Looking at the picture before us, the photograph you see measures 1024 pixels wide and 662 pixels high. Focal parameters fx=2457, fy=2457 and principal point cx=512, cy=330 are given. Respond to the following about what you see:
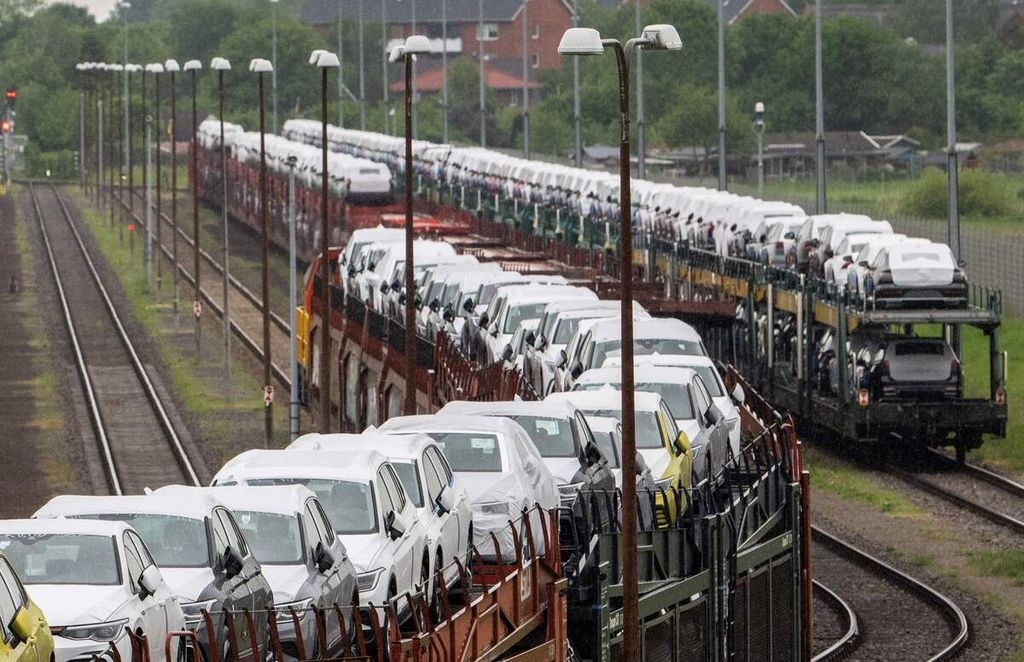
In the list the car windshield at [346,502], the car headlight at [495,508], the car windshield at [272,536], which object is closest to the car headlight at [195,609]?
the car windshield at [272,536]

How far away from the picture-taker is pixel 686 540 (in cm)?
2230

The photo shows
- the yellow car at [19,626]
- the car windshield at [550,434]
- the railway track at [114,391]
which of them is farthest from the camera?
the railway track at [114,391]

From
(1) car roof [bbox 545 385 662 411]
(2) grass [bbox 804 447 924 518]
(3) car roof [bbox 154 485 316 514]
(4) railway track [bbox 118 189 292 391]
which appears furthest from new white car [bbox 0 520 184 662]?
(4) railway track [bbox 118 189 292 391]

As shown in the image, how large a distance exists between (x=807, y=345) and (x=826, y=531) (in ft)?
29.4

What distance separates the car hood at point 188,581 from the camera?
54.8 ft

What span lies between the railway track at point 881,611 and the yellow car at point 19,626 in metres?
14.4

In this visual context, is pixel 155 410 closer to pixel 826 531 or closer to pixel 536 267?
pixel 536 267

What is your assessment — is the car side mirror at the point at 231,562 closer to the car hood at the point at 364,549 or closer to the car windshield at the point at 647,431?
the car hood at the point at 364,549

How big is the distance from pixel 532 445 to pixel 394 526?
13.0 ft

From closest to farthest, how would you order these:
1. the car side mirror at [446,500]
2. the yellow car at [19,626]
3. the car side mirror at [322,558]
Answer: the yellow car at [19,626], the car side mirror at [322,558], the car side mirror at [446,500]

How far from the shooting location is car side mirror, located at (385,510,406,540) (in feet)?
61.9

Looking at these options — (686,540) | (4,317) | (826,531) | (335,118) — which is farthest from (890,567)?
(335,118)

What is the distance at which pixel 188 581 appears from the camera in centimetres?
1688

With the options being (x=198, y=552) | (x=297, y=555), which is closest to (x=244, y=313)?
(x=297, y=555)
